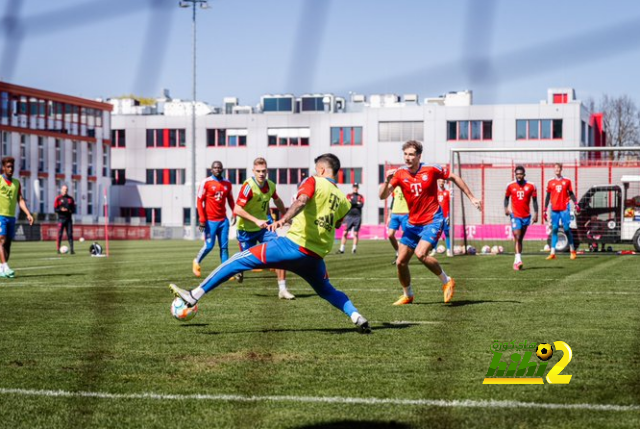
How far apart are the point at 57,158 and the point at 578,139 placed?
62.8 meters

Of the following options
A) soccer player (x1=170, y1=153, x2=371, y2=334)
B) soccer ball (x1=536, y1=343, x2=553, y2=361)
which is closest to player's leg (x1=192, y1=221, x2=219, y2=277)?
soccer player (x1=170, y1=153, x2=371, y2=334)

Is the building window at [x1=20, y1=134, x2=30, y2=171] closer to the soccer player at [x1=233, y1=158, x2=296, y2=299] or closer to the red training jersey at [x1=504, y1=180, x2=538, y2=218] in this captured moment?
the soccer player at [x1=233, y1=158, x2=296, y2=299]

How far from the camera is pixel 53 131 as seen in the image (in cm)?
672

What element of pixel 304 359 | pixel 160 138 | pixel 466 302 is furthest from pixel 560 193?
pixel 304 359

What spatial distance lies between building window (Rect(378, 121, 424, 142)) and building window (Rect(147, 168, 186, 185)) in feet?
49.2

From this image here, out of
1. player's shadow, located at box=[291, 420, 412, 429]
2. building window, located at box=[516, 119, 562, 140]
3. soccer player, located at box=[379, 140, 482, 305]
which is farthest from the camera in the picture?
building window, located at box=[516, 119, 562, 140]

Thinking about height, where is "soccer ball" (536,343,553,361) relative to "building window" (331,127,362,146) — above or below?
below

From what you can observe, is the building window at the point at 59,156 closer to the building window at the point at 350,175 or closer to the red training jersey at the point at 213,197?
the red training jersey at the point at 213,197

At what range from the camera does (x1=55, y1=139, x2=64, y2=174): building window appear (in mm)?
6767

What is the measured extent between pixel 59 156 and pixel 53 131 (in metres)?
0.57

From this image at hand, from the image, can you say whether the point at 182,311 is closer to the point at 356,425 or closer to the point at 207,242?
the point at 356,425

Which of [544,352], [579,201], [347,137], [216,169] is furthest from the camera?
[347,137]

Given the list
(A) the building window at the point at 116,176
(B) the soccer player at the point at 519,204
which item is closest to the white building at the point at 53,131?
(A) the building window at the point at 116,176

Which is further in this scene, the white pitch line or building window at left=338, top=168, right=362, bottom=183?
building window at left=338, top=168, right=362, bottom=183
